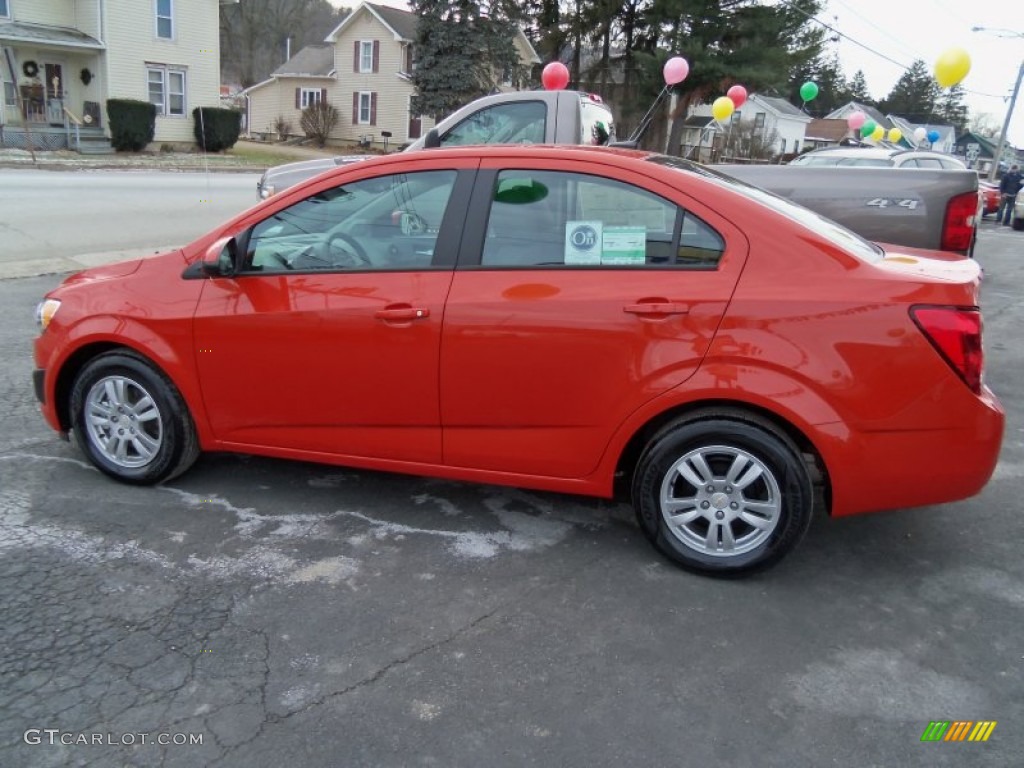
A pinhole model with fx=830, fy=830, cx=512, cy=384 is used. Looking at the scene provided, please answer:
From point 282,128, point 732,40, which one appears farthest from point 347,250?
point 282,128

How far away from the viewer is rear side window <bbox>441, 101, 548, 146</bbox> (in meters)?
8.12

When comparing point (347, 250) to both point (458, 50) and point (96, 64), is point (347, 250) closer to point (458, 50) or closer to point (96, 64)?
point (458, 50)

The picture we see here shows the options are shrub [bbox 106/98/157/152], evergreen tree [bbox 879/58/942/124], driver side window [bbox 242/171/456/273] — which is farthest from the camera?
evergreen tree [bbox 879/58/942/124]

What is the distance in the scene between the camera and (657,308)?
3316 millimetres

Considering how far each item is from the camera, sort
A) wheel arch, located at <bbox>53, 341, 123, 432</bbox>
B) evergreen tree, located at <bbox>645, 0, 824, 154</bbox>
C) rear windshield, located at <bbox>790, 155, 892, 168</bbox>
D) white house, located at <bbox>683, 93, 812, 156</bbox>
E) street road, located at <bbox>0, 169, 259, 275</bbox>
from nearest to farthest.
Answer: wheel arch, located at <bbox>53, 341, 123, 432</bbox> → street road, located at <bbox>0, 169, 259, 275</bbox> → rear windshield, located at <bbox>790, 155, 892, 168</bbox> → evergreen tree, located at <bbox>645, 0, 824, 154</bbox> → white house, located at <bbox>683, 93, 812, 156</bbox>

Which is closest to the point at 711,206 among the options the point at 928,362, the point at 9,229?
the point at 928,362

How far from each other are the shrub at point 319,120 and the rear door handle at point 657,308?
146 ft

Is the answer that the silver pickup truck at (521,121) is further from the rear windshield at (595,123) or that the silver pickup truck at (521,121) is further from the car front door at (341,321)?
the car front door at (341,321)

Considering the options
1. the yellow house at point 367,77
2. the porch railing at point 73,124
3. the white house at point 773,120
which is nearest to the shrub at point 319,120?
the yellow house at point 367,77

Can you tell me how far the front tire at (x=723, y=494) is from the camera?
329 cm

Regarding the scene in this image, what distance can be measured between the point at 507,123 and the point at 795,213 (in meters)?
5.03

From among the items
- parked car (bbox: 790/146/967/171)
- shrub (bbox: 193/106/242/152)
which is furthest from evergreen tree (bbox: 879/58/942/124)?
parked car (bbox: 790/146/967/171)

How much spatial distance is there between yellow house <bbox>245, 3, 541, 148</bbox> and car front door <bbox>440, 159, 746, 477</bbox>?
4011cm

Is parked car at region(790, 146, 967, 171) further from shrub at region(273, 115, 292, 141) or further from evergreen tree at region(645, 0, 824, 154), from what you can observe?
shrub at region(273, 115, 292, 141)
